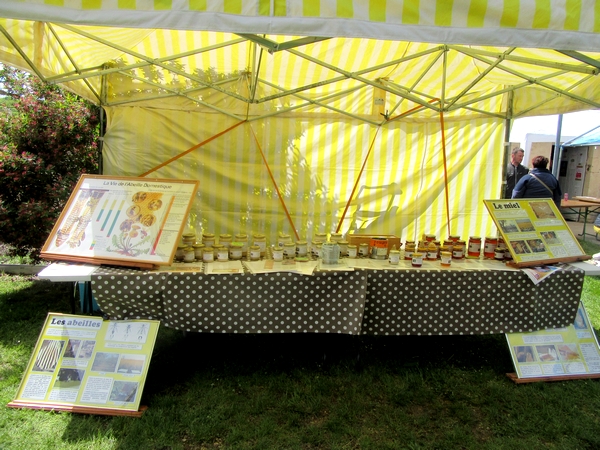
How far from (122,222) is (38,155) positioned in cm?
208

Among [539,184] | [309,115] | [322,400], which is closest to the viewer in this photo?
[322,400]

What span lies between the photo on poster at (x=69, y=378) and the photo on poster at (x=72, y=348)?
0.09 metres

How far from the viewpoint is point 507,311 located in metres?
3.11

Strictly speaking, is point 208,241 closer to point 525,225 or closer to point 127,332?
point 127,332

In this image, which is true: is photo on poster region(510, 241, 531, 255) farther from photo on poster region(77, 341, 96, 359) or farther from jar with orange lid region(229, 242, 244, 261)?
photo on poster region(77, 341, 96, 359)

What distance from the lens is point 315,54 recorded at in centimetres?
389

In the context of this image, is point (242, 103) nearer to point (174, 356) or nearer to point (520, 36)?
point (174, 356)

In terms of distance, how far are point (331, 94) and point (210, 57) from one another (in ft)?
3.98

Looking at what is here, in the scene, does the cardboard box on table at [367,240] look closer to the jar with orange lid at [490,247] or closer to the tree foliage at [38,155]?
the jar with orange lid at [490,247]

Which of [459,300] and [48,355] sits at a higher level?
[459,300]

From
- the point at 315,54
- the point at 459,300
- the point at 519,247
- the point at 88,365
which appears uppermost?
the point at 315,54

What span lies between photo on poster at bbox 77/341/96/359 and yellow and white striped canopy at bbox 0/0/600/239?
74.4 inches

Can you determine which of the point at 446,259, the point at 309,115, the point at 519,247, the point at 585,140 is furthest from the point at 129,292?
the point at 585,140

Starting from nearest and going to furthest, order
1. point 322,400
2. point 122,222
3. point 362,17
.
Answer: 1. point 362,17
2. point 322,400
3. point 122,222
